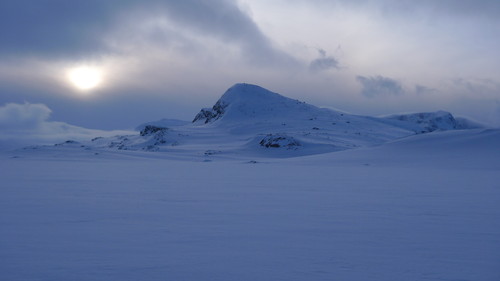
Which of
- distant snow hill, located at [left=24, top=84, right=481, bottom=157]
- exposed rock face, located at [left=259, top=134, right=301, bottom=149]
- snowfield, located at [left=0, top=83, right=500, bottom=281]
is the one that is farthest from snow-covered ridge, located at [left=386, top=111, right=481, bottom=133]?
snowfield, located at [left=0, top=83, right=500, bottom=281]

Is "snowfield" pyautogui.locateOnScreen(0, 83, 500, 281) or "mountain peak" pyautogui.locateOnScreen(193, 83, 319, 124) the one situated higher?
"mountain peak" pyautogui.locateOnScreen(193, 83, 319, 124)

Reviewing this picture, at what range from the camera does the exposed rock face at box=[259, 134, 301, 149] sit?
38.9 m

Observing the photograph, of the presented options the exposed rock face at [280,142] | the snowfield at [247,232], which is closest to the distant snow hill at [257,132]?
the exposed rock face at [280,142]

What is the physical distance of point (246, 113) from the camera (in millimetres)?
59344

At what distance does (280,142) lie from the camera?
39.0 m

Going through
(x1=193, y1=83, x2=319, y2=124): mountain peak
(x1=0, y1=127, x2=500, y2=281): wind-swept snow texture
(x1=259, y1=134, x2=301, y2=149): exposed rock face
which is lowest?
(x1=0, y1=127, x2=500, y2=281): wind-swept snow texture

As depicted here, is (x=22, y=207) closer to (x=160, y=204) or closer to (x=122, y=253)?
(x=160, y=204)

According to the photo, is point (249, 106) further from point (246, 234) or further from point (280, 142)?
point (246, 234)

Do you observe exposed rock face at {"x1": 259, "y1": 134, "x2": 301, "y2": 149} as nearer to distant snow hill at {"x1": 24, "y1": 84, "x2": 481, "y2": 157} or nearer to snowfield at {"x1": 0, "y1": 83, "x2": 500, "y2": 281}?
distant snow hill at {"x1": 24, "y1": 84, "x2": 481, "y2": 157}

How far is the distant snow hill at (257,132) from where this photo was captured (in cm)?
3906

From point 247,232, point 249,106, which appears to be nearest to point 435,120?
point 249,106

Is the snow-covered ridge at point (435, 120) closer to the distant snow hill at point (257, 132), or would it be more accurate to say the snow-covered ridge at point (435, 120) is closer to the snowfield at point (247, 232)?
the distant snow hill at point (257, 132)

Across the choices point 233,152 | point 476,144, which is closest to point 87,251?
point 476,144

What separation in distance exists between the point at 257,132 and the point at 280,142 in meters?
12.0
